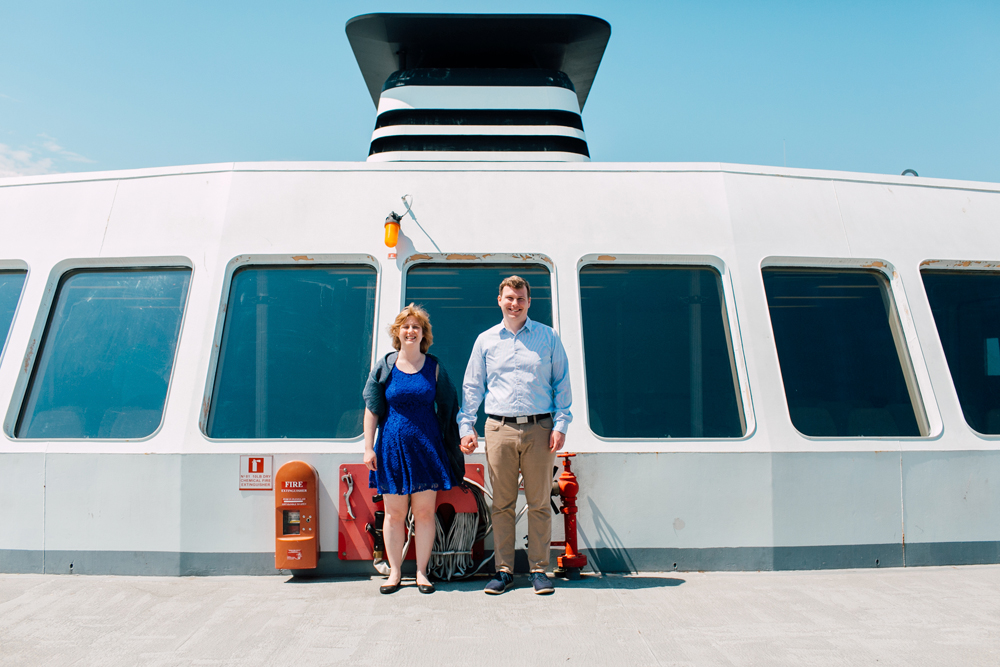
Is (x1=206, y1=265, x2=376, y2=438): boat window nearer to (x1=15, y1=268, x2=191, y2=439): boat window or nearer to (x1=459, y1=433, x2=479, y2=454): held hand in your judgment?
(x1=15, y1=268, x2=191, y2=439): boat window

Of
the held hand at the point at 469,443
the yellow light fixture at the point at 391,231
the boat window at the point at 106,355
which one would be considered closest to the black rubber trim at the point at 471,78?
the yellow light fixture at the point at 391,231

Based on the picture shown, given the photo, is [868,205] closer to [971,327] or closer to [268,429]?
[971,327]

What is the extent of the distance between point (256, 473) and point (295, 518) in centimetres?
40

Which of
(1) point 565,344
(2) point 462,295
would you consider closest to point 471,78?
(2) point 462,295

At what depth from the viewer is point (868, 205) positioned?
4.82 meters

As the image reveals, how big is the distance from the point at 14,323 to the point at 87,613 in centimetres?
223

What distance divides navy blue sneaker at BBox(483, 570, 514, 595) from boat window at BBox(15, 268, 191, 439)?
2.45 m

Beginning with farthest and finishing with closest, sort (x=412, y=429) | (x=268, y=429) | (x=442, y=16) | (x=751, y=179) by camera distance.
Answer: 1. (x=442, y=16)
2. (x=751, y=179)
3. (x=268, y=429)
4. (x=412, y=429)

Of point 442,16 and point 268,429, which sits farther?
point 442,16

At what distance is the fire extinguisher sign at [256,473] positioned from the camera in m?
4.07

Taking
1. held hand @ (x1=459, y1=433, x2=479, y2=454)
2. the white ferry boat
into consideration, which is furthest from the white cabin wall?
held hand @ (x1=459, y1=433, x2=479, y2=454)

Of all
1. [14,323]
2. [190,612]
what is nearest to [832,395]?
[190,612]

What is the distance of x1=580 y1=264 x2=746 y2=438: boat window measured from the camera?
4332 millimetres

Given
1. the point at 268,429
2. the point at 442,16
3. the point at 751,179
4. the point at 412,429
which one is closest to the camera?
the point at 412,429
